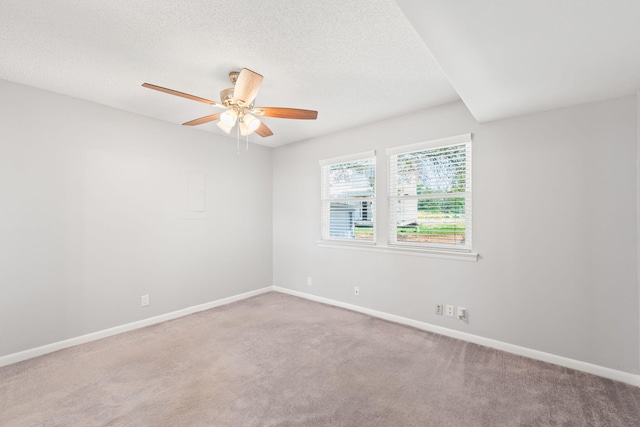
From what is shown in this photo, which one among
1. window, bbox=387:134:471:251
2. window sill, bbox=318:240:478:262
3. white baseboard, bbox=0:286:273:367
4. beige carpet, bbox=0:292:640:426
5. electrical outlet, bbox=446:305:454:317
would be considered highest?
window, bbox=387:134:471:251

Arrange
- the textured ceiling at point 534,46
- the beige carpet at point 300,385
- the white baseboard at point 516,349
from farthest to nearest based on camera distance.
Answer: the white baseboard at point 516,349 → the beige carpet at point 300,385 → the textured ceiling at point 534,46

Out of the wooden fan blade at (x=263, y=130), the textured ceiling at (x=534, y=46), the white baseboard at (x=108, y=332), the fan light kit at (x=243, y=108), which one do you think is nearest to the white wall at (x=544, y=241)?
the textured ceiling at (x=534, y=46)

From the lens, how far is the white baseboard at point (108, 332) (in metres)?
2.67

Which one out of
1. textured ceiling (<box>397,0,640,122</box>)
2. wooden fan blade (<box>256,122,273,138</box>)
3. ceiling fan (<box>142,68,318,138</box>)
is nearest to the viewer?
textured ceiling (<box>397,0,640,122</box>)

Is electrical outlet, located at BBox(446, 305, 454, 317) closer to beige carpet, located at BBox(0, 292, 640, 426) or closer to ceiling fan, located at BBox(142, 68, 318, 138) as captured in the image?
beige carpet, located at BBox(0, 292, 640, 426)

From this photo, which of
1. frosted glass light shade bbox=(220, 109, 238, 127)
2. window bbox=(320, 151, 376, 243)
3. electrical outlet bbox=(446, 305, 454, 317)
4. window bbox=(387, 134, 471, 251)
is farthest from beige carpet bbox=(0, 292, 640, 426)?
frosted glass light shade bbox=(220, 109, 238, 127)

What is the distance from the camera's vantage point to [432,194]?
3322 mm

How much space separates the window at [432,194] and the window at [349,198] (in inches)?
13.0

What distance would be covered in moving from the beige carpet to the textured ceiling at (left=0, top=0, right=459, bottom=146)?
252 centimetres

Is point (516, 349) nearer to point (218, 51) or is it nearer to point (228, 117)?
point (228, 117)

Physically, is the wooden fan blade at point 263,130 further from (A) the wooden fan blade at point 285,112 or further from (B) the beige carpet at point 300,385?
(B) the beige carpet at point 300,385

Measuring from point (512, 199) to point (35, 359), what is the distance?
15.5 feet

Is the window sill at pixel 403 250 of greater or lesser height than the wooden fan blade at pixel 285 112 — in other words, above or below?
below

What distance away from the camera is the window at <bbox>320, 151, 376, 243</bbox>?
155 inches
